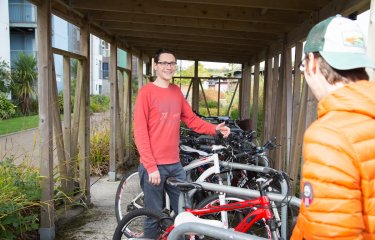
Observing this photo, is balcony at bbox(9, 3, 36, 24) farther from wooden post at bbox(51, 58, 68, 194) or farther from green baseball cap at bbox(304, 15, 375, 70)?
green baseball cap at bbox(304, 15, 375, 70)

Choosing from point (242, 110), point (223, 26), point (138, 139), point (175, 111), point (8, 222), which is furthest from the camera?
point (242, 110)

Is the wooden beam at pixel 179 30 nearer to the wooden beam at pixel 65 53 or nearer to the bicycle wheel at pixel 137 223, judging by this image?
the wooden beam at pixel 65 53

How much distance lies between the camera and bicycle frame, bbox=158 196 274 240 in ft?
7.28

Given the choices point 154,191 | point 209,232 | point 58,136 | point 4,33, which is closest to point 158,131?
point 154,191

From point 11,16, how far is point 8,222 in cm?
2084

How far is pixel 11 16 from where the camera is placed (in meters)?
20.6

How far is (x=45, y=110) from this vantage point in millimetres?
3455

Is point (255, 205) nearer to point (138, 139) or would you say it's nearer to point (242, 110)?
point (138, 139)

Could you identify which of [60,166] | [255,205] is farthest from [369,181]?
[60,166]

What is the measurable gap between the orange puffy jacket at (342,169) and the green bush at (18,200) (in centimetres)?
281

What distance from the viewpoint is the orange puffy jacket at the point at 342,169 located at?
96 cm

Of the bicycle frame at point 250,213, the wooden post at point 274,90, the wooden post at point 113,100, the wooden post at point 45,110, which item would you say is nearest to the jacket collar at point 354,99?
the bicycle frame at point 250,213

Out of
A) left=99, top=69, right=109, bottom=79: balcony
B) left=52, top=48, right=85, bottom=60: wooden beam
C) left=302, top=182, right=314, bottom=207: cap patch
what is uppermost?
left=99, top=69, right=109, bottom=79: balcony

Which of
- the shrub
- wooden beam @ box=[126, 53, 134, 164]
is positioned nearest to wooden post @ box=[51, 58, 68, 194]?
the shrub
